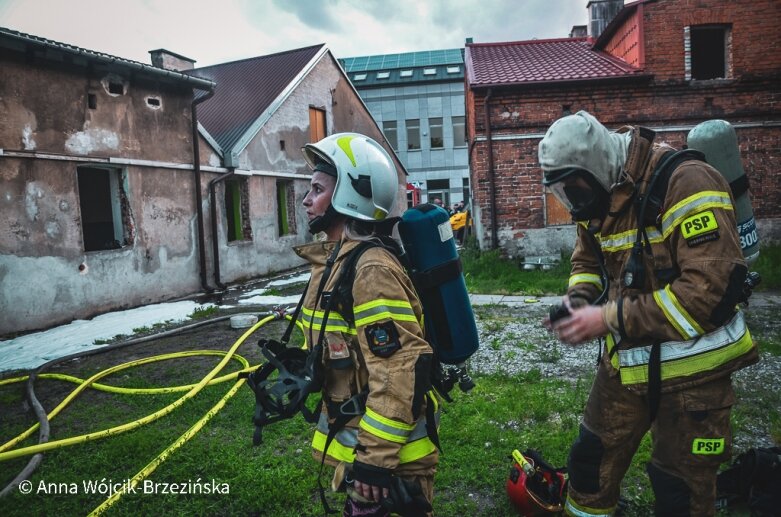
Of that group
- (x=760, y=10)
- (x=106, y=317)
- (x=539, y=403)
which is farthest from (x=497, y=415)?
(x=760, y=10)

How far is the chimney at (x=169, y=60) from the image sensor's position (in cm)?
1747

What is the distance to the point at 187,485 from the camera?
11.7 ft

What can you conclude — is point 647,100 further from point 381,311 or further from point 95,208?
point 95,208

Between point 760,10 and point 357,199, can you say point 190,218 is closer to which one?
point 357,199

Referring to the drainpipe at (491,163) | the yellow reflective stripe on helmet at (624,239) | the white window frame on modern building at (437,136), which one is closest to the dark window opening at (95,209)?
the drainpipe at (491,163)

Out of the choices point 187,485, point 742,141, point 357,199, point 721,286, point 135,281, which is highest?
point 742,141

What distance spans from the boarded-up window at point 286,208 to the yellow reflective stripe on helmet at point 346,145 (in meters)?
14.9

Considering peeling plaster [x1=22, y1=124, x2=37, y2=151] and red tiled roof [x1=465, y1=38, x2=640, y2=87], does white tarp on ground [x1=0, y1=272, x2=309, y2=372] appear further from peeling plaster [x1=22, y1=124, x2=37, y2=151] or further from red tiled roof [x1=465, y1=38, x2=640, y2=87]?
red tiled roof [x1=465, y1=38, x2=640, y2=87]

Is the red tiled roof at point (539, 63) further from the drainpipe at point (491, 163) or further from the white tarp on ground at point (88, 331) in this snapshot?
the white tarp on ground at point (88, 331)

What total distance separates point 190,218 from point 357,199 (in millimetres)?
11194

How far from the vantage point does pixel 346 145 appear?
2.26 metres

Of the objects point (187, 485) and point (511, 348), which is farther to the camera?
point (511, 348)

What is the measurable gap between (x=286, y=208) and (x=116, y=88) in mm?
6981

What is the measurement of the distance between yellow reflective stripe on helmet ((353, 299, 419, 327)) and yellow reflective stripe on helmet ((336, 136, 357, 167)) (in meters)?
0.68
